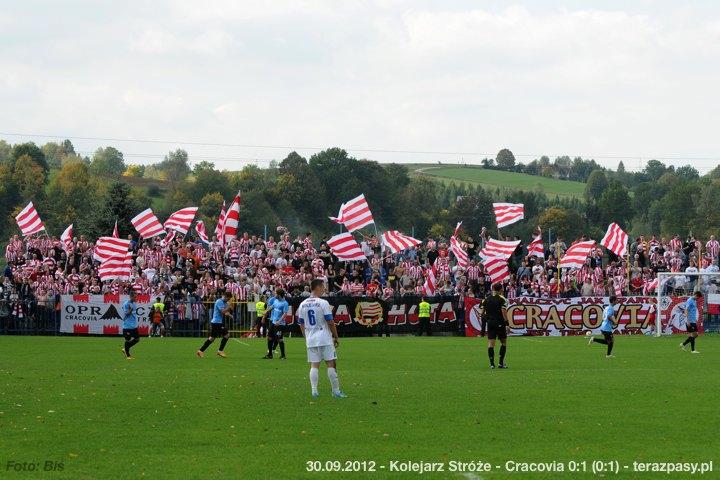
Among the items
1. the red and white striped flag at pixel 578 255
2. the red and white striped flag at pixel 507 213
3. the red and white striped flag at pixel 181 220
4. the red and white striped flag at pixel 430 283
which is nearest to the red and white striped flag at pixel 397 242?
the red and white striped flag at pixel 430 283

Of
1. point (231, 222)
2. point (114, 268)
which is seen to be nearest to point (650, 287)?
point (231, 222)

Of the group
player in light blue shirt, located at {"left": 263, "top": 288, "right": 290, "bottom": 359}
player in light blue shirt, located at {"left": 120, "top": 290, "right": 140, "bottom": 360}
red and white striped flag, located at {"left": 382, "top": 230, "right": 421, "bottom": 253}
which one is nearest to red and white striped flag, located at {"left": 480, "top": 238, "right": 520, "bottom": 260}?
red and white striped flag, located at {"left": 382, "top": 230, "right": 421, "bottom": 253}

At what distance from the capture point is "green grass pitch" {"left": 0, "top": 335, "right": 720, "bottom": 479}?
448 inches

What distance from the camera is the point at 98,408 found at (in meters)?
15.6

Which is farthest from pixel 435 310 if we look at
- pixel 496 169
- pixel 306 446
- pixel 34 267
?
pixel 496 169

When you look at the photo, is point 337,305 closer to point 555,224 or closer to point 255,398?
point 255,398

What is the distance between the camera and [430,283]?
47.3 meters

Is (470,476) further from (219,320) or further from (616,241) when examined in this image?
(616,241)

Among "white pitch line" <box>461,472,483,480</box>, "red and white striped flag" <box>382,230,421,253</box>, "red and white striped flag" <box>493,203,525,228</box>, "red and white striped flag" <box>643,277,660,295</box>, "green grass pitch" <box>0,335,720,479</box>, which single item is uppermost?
"red and white striped flag" <box>493,203,525,228</box>

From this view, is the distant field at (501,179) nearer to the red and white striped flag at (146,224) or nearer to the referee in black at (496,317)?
the red and white striped flag at (146,224)

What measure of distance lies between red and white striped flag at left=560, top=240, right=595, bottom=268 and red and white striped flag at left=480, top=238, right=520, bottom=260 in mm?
2387

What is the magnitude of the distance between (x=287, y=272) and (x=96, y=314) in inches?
324

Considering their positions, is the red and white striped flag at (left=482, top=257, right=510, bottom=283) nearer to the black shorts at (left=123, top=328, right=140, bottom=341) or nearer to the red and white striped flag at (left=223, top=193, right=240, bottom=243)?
the red and white striped flag at (left=223, top=193, right=240, bottom=243)

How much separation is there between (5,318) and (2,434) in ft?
109
